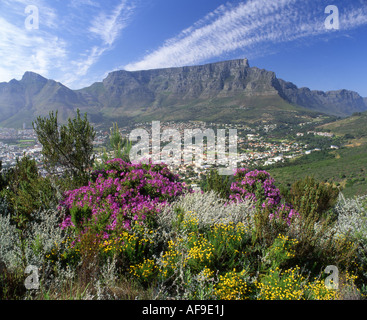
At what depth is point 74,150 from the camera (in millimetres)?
6105

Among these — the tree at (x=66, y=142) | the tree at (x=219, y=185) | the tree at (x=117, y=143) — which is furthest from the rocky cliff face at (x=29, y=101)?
the tree at (x=219, y=185)

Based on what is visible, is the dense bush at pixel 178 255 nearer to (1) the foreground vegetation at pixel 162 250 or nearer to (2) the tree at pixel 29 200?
(1) the foreground vegetation at pixel 162 250

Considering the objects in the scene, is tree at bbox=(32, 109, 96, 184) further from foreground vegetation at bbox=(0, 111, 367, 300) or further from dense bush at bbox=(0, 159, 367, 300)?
dense bush at bbox=(0, 159, 367, 300)

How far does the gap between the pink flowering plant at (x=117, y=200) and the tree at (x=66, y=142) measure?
1028 mm

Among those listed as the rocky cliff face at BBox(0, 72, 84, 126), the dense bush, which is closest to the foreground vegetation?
the dense bush

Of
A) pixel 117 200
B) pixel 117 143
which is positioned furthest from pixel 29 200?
pixel 117 143

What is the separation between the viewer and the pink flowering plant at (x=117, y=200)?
11.4 feet

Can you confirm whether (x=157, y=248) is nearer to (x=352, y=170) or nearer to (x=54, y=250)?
(x=54, y=250)

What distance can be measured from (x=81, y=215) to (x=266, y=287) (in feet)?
11.0

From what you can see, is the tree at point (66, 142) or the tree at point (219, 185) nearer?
the tree at point (66, 142)

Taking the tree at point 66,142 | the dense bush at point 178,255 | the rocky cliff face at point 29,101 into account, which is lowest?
the dense bush at point 178,255

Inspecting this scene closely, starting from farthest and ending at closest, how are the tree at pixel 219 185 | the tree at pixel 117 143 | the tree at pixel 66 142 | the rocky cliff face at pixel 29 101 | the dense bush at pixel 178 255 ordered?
the rocky cliff face at pixel 29 101, the tree at pixel 117 143, the tree at pixel 219 185, the tree at pixel 66 142, the dense bush at pixel 178 255

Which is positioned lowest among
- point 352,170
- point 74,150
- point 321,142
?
point 352,170

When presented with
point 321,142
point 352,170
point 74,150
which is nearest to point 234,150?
point 352,170
